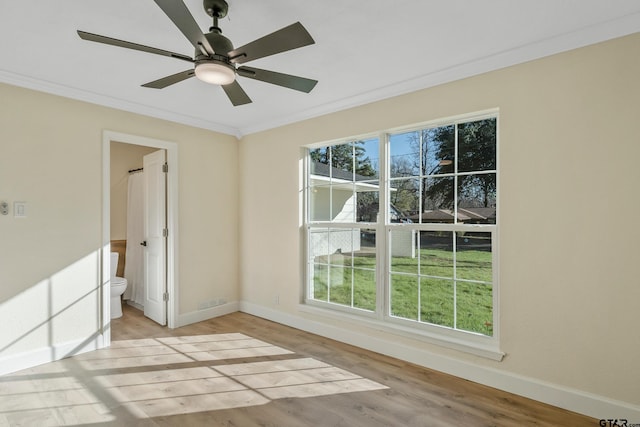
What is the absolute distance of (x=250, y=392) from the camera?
2502 millimetres

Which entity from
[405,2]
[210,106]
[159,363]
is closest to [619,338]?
[405,2]

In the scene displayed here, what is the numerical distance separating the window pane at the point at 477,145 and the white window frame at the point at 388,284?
6 centimetres

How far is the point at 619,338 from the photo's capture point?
2.09 metres

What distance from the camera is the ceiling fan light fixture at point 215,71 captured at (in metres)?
1.80

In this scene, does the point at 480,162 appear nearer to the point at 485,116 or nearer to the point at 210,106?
the point at 485,116

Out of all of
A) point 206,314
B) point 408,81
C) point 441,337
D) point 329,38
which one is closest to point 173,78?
point 329,38

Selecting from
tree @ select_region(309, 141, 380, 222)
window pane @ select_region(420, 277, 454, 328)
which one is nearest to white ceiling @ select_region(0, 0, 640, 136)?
tree @ select_region(309, 141, 380, 222)

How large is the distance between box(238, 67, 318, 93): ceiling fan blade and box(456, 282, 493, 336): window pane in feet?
6.75

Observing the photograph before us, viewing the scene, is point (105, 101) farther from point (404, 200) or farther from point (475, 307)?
point (475, 307)

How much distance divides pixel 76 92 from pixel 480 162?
12.3 ft

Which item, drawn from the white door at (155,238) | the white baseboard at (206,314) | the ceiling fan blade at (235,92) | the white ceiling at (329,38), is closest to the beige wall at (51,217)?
the white ceiling at (329,38)

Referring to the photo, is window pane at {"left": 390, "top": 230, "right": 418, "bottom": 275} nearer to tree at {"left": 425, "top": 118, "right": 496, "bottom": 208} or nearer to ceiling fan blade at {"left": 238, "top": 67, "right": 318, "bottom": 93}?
tree at {"left": 425, "top": 118, "right": 496, "bottom": 208}

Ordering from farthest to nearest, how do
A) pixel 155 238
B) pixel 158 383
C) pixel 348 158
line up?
pixel 155 238
pixel 348 158
pixel 158 383

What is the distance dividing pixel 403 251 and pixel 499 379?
125cm
